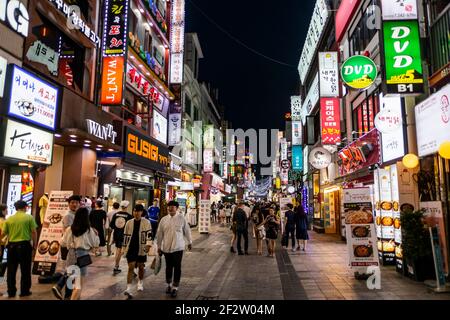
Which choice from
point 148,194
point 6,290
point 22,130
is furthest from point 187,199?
point 6,290

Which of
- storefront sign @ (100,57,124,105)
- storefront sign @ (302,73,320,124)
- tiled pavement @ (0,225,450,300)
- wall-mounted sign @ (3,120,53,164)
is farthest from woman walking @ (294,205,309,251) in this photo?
storefront sign @ (302,73,320,124)

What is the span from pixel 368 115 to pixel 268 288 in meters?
11.1

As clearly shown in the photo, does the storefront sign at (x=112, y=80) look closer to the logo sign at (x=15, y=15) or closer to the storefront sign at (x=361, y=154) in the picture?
the logo sign at (x=15, y=15)

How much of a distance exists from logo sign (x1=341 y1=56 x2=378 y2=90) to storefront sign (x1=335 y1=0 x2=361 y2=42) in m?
6.21

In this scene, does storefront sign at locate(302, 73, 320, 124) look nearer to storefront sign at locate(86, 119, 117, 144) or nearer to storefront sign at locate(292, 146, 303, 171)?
storefront sign at locate(292, 146, 303, 171)

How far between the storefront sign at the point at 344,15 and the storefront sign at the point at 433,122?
1057 centimetres

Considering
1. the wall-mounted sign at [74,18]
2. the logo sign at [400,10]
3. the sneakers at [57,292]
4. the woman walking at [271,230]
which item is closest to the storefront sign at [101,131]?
the wall-mounted sign at [74,18]

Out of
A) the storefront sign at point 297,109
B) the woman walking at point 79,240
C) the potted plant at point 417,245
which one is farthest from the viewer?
the storefront sign at point 297,109

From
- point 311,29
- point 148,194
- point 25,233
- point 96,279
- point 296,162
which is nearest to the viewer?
point 25,233

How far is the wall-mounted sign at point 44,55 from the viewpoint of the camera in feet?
39.2

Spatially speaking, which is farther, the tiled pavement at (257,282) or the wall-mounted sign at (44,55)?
the wall-mounted sign at (44,55)

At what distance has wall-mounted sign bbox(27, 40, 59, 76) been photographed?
470 inches
